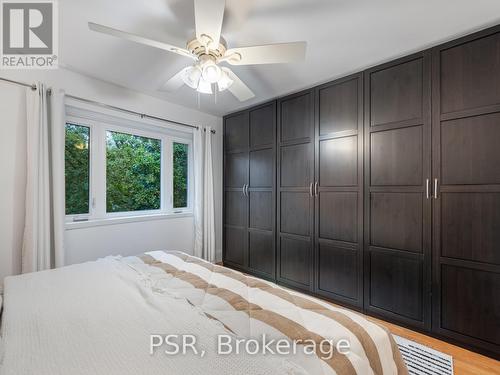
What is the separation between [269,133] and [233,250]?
1.79 m

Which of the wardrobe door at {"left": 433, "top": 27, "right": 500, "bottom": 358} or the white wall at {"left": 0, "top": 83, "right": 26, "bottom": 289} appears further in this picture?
the white wall at {"left": 0, "top": 83, "right": 26, "bottom": 289}

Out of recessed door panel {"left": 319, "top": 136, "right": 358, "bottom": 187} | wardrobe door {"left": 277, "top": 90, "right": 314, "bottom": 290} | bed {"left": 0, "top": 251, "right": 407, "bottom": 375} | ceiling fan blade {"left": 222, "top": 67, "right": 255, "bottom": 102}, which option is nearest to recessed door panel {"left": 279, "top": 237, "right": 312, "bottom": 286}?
wardrobe door {"left": 277, "top": 90, "right": 314, "bottom": 290}

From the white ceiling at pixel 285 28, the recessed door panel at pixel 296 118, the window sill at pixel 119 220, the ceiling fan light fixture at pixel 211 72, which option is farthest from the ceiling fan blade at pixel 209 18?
the window sill at pixel 119 220

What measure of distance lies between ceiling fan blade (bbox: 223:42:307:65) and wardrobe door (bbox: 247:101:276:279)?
155 centimetres

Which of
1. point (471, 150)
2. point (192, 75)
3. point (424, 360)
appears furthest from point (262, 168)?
point (424, 360)

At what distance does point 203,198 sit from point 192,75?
207 cm

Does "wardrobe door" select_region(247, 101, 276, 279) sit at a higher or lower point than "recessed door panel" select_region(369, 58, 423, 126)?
lower

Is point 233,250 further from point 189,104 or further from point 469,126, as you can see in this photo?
point 469,126

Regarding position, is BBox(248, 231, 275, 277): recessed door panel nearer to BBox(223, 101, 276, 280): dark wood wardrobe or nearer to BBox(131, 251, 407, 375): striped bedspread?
BBox(223, 101, 276, 280): dark wood wardrobe

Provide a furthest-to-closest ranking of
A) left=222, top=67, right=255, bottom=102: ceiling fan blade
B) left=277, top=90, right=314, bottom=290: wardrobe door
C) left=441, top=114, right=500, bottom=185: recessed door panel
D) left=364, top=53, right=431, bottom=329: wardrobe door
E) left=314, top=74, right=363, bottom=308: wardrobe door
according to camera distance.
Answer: left=277, top=90, right=314, bottom=290: wardrobe door → left=314, top=74, right=363, bottom=308: wardrobe door → left=364, top=53, right=431, bottom=329: wardrobe door → left=222, top=67, right=255, bottom=102: ceiling fan blade → left=441, top=114, right=500, bottom=185: recessed door panel

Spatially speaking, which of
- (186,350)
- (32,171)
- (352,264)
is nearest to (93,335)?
(186,350)

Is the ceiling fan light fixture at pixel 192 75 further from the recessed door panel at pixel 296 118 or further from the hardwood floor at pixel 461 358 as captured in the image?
the hardwood floor at pixel 461 358

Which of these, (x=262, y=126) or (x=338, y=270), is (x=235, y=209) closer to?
(x=262, y=126)

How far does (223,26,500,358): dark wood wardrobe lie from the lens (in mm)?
1883
